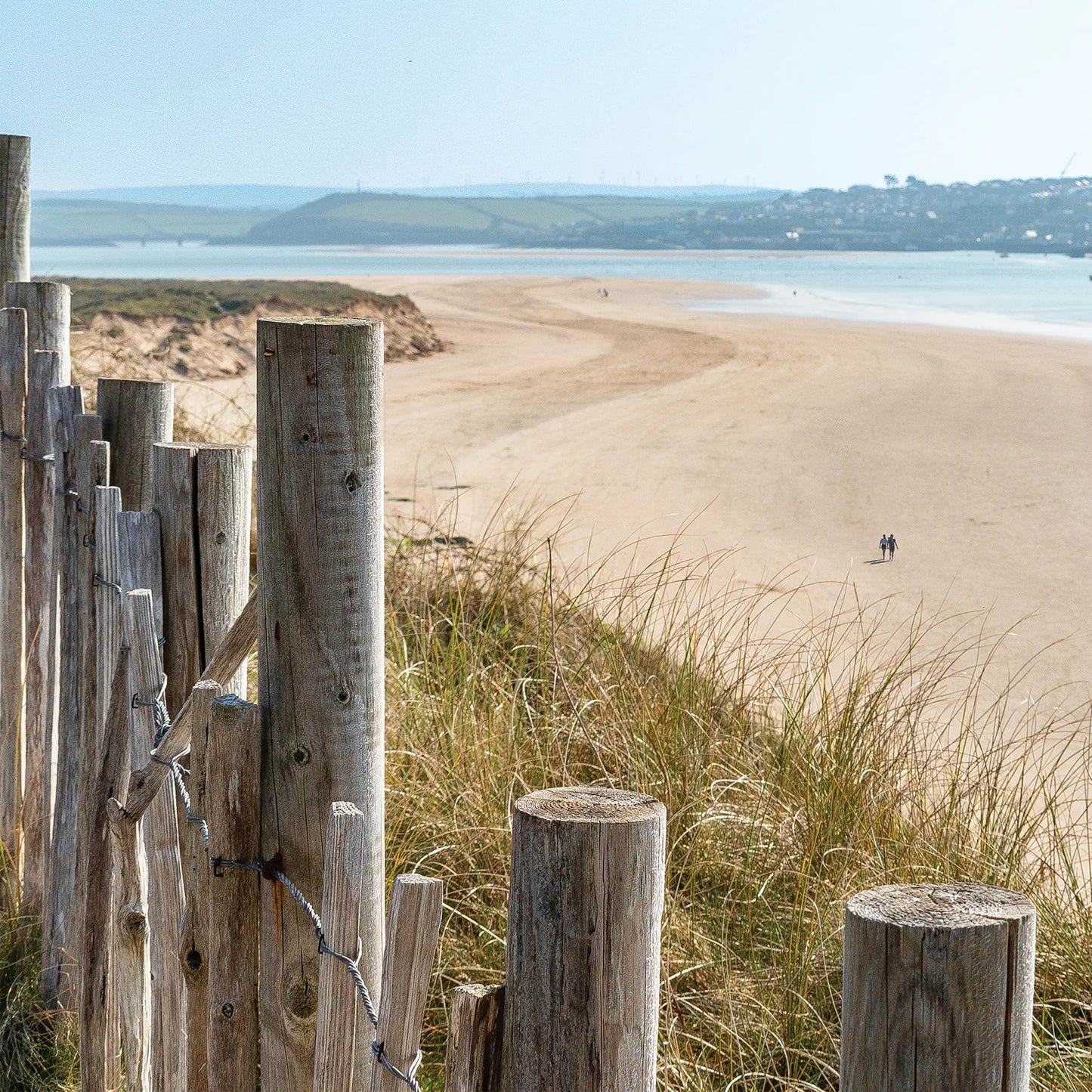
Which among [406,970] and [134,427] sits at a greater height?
A: [134,427]

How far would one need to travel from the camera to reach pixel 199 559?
223 cm

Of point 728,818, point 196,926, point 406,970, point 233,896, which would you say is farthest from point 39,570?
point 406,970

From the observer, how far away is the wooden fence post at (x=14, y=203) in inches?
161

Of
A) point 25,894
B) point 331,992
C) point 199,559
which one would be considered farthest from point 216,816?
point 25,894

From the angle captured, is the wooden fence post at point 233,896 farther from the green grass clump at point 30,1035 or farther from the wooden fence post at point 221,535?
the green grass clump at point 30,1035

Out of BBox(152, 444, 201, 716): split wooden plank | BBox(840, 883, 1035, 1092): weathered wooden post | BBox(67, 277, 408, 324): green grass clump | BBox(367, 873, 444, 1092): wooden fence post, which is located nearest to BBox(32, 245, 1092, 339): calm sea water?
BBox(67, 277, 408, 324): green grass clump

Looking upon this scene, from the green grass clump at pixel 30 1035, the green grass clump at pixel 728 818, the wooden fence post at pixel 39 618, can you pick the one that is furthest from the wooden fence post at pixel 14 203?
the green grass clump at pixel 30 1035

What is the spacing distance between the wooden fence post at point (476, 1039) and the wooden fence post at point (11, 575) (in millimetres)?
2630

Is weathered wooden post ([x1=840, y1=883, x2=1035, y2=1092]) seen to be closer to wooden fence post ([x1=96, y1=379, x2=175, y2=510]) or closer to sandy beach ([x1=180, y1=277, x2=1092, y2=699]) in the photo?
wooden fence post ([x1=96, y1=379, x2=175, y2=510])

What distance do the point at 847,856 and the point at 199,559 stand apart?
6.57 feet

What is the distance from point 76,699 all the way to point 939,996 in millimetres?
2487

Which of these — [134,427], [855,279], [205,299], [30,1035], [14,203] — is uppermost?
[855,279]

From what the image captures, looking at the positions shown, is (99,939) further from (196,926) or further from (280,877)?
(280,877)

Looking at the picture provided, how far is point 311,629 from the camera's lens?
172 cm
